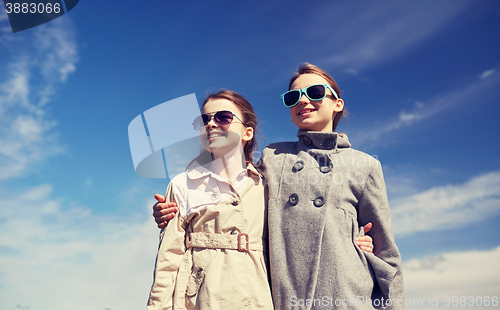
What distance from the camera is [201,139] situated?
13.9 feet

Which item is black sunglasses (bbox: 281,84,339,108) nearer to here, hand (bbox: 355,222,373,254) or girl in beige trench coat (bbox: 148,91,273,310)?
girl in beige trench coat (bbox: 148,91,273,310)

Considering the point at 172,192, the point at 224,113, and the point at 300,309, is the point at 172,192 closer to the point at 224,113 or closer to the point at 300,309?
the point at 224,113

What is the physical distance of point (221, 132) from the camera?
4.10 metres

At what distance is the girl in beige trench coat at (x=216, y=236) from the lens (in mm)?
3252

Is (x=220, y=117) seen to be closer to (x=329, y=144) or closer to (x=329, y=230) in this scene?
(x=329, y=144)

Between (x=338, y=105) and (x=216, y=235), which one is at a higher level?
(x=338, y=105)

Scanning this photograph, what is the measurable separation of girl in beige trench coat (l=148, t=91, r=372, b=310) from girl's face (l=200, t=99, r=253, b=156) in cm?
1

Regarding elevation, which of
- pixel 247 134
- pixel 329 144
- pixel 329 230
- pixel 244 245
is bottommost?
pixel 244 245

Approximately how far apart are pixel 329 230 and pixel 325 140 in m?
1.00

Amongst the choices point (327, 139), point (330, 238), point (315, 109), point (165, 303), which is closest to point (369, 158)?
point (327, 139)

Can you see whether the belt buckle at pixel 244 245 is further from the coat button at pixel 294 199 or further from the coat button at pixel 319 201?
the coat button at pixel 319 201

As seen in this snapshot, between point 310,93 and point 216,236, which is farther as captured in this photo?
point 310,93

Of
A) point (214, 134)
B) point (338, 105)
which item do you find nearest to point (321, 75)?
point (338, 105)

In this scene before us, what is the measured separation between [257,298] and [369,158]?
1835 mm
